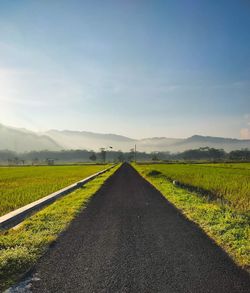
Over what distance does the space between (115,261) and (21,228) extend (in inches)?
168

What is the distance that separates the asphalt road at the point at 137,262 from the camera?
492 centimetres

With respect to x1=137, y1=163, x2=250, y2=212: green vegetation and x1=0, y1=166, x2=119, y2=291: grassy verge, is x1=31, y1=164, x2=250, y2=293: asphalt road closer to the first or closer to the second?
x1=0, y1=166, x2=119, y2=291: grassy verge

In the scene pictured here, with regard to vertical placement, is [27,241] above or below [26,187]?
above

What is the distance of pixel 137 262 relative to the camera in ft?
19.6

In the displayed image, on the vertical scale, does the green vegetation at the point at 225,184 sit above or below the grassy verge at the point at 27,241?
above

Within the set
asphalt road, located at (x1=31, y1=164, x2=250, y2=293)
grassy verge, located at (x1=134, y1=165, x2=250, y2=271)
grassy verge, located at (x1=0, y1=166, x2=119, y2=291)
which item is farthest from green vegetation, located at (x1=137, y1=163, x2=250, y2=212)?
grassy verge, located at (x1=0, y1=166, x2=119, y2=291)

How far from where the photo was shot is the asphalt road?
4.92 m

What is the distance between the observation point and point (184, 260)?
20.1ft

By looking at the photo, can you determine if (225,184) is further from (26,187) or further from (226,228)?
(226,228)

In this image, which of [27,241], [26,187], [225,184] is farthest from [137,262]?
[26,187]

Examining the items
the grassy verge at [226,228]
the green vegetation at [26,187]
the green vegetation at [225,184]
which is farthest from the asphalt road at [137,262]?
the green vegetation at [26,187]

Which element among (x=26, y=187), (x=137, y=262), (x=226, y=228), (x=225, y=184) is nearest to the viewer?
(x=137, y=262)

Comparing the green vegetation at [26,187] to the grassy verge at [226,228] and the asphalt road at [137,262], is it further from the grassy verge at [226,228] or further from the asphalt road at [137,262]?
the grassy verge at [226,228]

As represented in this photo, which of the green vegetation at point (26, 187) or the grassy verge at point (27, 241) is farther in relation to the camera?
the green vegetation at point (26, 187)
